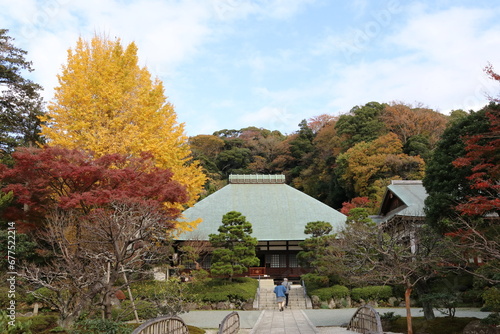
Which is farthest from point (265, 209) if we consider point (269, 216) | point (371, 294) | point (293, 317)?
point (293, 317)

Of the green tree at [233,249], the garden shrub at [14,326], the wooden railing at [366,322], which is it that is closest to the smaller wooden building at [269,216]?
the green tree at [233,249]

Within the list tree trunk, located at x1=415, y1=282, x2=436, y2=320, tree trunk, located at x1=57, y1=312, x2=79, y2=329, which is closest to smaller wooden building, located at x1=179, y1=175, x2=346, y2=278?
tree trunk, located at x1=415, y1=282, x2=436, y2=320

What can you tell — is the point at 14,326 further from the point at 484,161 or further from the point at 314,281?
the point at 314,281

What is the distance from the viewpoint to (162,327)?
7.48 meters

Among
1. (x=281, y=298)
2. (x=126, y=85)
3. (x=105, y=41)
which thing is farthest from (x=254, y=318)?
(x=105, y=41)

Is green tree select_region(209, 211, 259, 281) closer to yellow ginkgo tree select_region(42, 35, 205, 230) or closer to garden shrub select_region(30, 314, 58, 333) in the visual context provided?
yellow ginkgo tree select_region(42, 35, 205, 230)

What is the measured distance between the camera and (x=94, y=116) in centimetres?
1566

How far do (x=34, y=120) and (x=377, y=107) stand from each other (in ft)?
105

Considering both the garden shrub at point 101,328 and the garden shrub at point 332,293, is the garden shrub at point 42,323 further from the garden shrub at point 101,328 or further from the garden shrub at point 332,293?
the garden shrub at point 332,293

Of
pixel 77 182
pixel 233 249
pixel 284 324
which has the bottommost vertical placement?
pixel 284 324

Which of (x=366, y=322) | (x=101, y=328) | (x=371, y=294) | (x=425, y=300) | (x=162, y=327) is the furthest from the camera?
(x=371, y=294)

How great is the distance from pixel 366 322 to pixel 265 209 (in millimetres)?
18098

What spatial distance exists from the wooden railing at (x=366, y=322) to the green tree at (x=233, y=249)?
310 inches

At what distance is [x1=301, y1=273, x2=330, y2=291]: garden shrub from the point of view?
64.9 feet
